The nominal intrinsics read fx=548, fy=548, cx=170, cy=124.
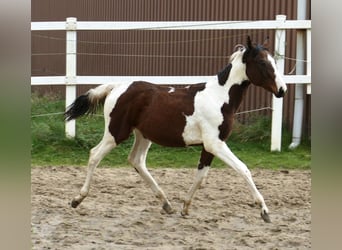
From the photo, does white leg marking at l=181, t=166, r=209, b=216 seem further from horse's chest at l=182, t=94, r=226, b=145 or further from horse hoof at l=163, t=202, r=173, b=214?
horse's chest at l=182, t=94, r=226, b=145

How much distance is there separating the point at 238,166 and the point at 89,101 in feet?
4.22

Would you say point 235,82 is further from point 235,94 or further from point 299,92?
point 299,92

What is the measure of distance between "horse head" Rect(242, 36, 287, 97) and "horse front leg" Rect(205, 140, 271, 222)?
19.8 inches

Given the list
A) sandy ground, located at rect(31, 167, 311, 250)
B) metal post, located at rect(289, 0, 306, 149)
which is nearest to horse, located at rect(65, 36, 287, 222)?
sandy ground, located at rect(31, 167, 311, 250)

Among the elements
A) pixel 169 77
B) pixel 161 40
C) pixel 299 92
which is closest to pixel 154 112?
pixel 169 77

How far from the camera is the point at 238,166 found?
3.56 metres

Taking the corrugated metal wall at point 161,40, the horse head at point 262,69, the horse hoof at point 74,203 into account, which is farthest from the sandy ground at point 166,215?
the corrugated metal wall at point 161,40

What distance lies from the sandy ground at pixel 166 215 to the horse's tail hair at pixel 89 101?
2.29 feet

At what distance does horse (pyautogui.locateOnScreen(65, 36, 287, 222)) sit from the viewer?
3.70 meters

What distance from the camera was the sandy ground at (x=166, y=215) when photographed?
3318 millimetres

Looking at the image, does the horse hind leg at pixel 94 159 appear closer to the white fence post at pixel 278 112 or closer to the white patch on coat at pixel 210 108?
the white patch on coat at pixel 210 108
